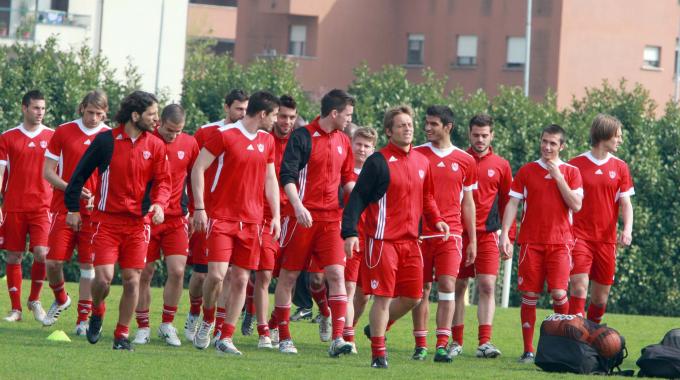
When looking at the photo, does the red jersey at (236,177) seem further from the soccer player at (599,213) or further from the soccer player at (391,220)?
the soccer player at (599,213)

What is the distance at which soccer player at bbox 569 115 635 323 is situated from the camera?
1403cm

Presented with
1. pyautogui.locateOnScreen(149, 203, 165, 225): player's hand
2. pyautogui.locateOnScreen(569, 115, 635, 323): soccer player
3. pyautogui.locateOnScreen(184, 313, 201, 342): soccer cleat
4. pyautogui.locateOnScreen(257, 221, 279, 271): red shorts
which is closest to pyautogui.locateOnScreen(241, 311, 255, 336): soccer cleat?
pyautogui.locateOnScreen(184, 313, 201, 342): soccer cleat

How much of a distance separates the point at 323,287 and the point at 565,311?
2784 mm

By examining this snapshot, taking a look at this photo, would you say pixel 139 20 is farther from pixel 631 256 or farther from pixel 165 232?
pixel 165 232

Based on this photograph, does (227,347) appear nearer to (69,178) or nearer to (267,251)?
(267,251)

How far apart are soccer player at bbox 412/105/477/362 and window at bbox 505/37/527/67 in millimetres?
45032

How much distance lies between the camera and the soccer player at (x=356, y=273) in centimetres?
1334

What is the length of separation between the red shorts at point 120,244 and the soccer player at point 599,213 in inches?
173

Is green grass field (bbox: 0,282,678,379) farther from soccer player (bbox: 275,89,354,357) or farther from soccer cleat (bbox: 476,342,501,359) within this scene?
soccer player (bbox: 275,89,354,357)

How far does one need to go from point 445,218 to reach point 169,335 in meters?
2.94

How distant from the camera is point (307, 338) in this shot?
1524cm

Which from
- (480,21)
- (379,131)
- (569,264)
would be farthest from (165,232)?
(480,21)

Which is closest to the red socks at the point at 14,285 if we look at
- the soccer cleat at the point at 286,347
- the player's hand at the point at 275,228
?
the soccer cleat at the point at 286,347

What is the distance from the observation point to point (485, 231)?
14000 mm
